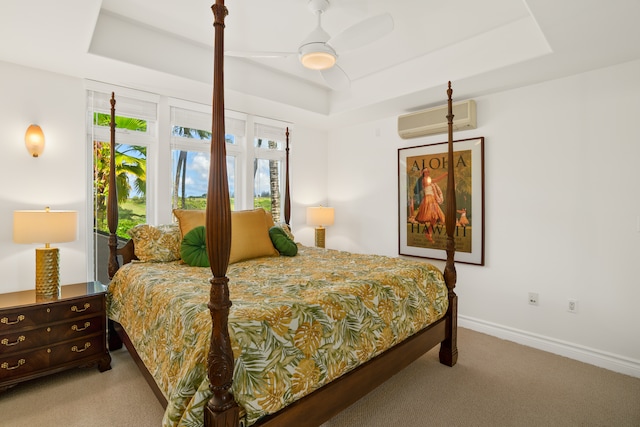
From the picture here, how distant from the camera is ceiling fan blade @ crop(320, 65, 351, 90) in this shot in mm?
2595

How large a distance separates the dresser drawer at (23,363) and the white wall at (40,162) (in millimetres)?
767

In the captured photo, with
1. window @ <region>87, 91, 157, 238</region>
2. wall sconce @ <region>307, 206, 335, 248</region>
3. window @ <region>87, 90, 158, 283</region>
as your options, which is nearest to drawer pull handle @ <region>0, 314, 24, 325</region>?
window @ <region>87, 90, 158, 283</region>

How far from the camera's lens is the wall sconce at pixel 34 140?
2.65m

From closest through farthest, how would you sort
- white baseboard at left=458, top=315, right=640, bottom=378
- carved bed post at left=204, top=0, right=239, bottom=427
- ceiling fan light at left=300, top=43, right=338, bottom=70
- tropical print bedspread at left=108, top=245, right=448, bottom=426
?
A: carved bed post at left=204, top=0, right=239, bottom=427
tropical print bedspread at left=108, top=245, right=448, bottom=426
ceiling fan light at left=300, top=43, right=338, bottom=70
white baseboard at left=458, top=315, right=640, bottom=378

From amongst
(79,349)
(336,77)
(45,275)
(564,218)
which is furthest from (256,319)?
(564,218)

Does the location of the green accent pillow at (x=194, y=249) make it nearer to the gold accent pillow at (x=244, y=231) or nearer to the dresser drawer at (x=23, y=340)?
the gold accent pillow at (x=244, y=231)

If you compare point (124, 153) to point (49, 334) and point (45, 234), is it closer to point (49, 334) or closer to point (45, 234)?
point (45, 234)

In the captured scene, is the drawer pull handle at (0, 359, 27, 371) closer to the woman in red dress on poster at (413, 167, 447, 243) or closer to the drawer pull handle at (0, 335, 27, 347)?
the drawer pull handle at (0, 335, 27, 347)

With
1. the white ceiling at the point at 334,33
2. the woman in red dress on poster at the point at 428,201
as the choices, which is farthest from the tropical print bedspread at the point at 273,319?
the white ceiling at the point at 334,33

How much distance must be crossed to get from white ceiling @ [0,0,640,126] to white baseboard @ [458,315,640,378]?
2.31m

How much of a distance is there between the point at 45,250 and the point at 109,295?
1.84 feet

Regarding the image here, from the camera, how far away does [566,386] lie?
234 cm

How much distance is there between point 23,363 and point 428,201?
146 inches

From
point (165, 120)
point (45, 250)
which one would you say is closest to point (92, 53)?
point (165, 120)
